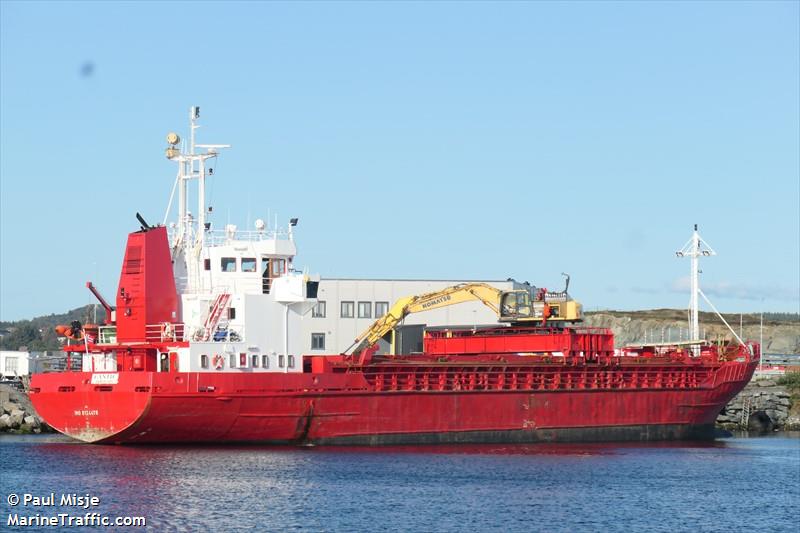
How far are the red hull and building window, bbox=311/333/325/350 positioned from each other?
19.6 m

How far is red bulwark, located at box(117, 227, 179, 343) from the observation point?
1526 inches

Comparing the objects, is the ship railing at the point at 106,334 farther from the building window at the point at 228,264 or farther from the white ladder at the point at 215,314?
the building window at the point at 228,264

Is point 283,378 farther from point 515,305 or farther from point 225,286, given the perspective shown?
point 515,305

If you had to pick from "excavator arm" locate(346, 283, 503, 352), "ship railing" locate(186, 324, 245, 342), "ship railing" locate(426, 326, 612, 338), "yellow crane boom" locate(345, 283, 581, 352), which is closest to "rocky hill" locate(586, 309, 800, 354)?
"excavator arm" locate(346, 283, 503, 352)

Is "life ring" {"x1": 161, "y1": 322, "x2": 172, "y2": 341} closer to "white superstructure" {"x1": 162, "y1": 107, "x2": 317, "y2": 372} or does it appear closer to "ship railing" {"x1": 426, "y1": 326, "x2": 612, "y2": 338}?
"white superstructure" {"x1": 162, "y1": 107, "x2": 317, "y2": 372}

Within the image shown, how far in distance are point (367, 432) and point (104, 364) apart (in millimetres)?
8306

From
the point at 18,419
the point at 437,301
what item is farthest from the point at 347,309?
→ the point at 18,419

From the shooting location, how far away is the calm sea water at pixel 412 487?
27828 mm

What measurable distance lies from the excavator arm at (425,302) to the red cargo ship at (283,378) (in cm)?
236

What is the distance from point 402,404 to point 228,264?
6.95 meters

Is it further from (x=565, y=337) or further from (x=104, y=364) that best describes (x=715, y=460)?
(x=104, y=364)

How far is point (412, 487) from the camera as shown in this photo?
104 ft

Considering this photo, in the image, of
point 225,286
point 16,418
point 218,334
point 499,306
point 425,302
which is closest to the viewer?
point 218,334

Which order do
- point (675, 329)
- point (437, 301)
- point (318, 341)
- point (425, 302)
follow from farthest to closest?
point (675, 329) → point (318, 341) → point (437, 301) → point (425, 302)
